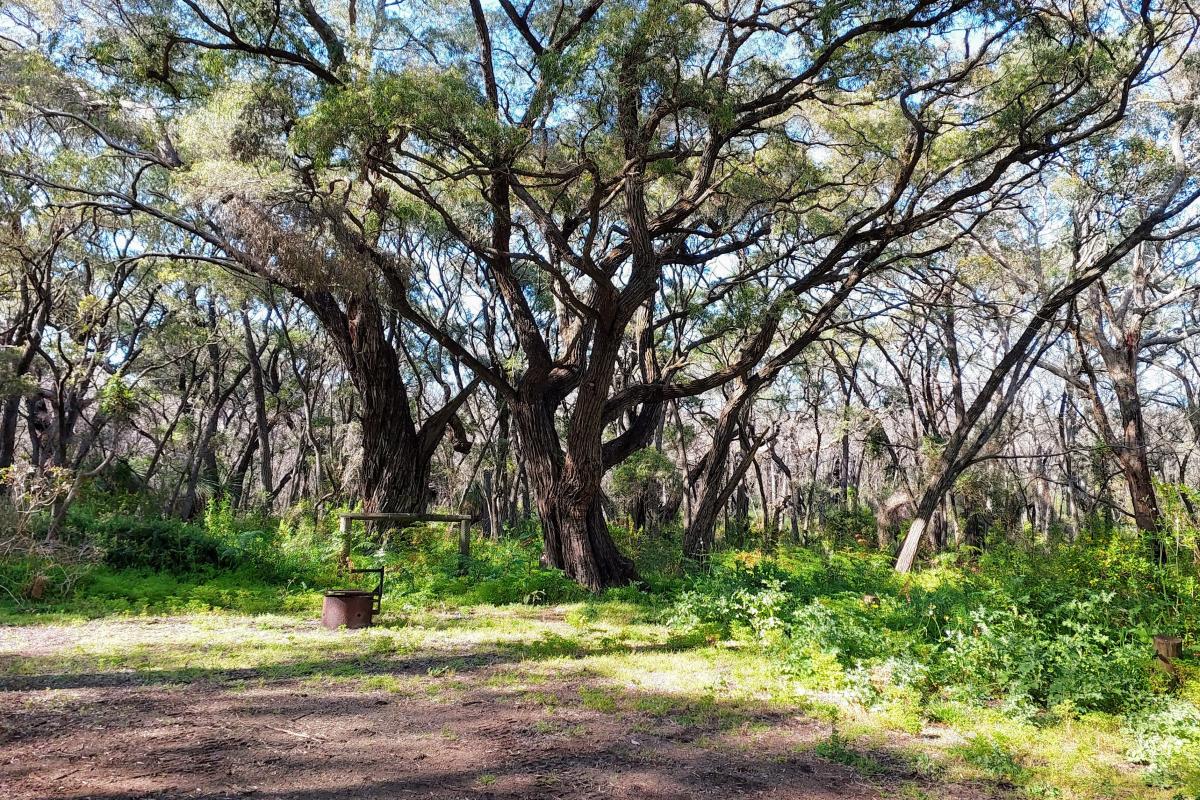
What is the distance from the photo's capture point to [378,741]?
413 cm

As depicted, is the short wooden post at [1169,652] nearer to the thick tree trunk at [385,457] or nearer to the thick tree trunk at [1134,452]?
the thick tree trunk at [1134,452]

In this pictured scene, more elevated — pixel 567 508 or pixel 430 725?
pixel 567 508

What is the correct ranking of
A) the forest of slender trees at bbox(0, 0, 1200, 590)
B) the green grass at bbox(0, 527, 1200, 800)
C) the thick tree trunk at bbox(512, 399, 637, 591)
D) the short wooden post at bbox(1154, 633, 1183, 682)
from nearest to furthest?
the green grass at bbox(0, 527, 1200, 800) → the short wooden post at bbox(1154, 633, 1183, 682) → the forest of slender trees at bbox(0, 0, 1200, 590) → the thick tree trunk at bbox(512, 399, 637, 591)

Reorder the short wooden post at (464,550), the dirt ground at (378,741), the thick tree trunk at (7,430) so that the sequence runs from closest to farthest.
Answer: the dirt ground at (378,741) < the short wooden post at (464,550) < the thick tree trunk at (7,430)

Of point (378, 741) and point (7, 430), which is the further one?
point (7, 430)

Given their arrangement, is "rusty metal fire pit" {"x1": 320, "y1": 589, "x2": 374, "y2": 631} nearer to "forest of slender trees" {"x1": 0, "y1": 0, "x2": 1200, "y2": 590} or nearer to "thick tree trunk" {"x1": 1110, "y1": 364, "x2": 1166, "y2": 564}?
"forest of slender trees" {"x1": 0, "y1": 0, "x2": 1200, "y2": 590}

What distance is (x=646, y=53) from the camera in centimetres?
791

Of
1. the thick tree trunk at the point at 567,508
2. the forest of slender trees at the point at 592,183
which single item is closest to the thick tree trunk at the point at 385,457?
the forest of slender trees at the point at 592,183

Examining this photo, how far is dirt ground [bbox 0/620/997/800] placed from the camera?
11.5 feet

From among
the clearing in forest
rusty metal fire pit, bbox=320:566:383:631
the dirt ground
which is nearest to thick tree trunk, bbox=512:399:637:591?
the clearing in forest

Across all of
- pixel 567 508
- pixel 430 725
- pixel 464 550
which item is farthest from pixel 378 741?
pixel 464 550

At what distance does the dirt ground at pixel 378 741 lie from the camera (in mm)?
3510

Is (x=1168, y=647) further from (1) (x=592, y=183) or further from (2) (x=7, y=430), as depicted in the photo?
(2) (x=7, y=430)

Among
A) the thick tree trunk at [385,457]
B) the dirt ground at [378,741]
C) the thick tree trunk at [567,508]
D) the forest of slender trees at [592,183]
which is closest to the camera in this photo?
the dirt ground at [378,741]
